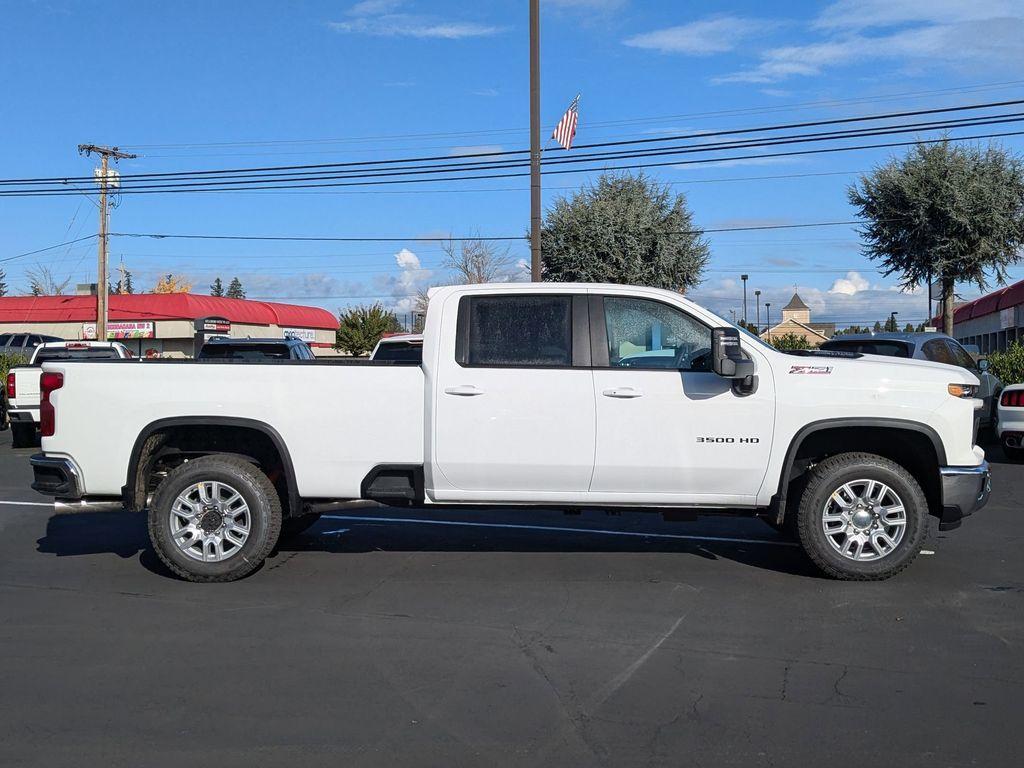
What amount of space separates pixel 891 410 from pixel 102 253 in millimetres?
39372

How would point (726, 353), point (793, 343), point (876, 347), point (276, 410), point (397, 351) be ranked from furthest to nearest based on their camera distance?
1. point (793, 343)
2. point (397, 351)
3. point (876, 347)
4. point (276, 410)
5. point (726, 353)

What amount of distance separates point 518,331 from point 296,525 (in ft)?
9.26

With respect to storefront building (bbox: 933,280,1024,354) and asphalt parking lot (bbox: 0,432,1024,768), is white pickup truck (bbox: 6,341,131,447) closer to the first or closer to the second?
asphalt parking lot (bbox: 0,432,1024,768)

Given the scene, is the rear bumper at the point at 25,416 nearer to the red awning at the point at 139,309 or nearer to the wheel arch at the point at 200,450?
the wheel arch at the point at 200,450

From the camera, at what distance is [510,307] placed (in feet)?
22.7

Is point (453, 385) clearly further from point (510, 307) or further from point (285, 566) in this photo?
point (285, 566)

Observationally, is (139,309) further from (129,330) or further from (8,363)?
(8,363)

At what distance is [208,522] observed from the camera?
22.6ft

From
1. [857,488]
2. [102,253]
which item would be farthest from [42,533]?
[102,253]

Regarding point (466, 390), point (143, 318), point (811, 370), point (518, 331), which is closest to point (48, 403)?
point (466, 390)

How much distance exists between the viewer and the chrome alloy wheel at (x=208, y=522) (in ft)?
22.6

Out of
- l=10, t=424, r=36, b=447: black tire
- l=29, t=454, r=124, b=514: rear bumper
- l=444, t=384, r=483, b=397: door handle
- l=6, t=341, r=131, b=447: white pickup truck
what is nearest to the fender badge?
l=444, t=384, r=483, b=397: door handle

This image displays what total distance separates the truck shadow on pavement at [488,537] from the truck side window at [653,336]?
1.75m

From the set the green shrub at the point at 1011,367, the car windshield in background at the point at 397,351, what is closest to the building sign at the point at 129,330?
the car windshield in background at the point at 397,351
